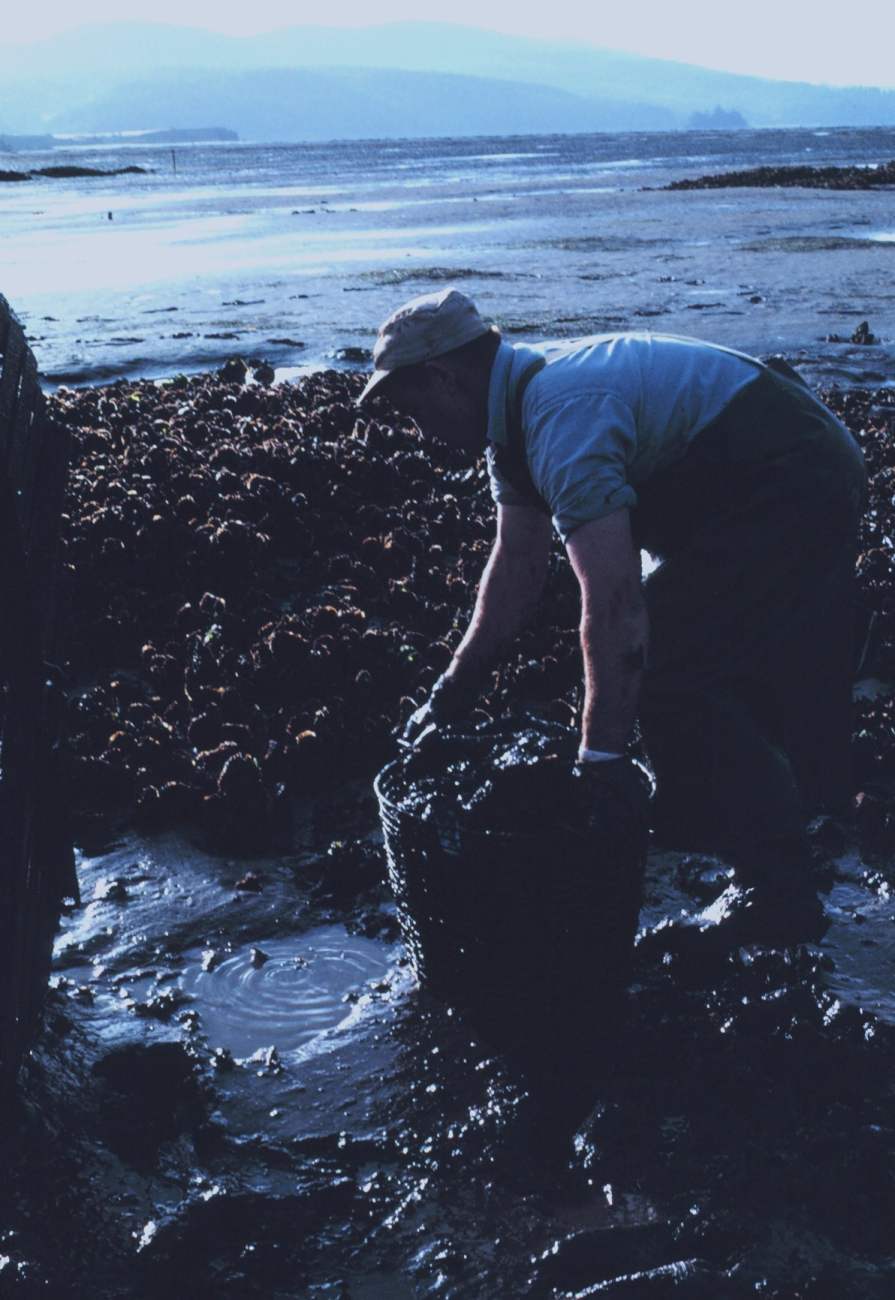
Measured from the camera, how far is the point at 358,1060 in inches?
133

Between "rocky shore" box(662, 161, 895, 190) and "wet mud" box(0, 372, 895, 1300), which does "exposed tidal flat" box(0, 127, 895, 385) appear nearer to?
"rocky shore" box(662, 161, 895, 190)

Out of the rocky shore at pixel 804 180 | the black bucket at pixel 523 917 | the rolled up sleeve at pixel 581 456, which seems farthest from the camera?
the rocky shore at pixel 804 180

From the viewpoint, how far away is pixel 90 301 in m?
18.3

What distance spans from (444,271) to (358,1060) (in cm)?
1814

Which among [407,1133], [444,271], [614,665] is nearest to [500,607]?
[614,665]

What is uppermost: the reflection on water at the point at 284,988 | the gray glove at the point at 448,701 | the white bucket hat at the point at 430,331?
the white bucket hat at the point at 430,331

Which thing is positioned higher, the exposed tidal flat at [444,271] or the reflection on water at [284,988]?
the exposed tidal flat at [444,271]

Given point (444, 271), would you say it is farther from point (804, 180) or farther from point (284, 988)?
point (804, 180)

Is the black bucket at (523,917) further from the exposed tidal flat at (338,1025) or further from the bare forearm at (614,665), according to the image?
the bare forearm at (614,665)

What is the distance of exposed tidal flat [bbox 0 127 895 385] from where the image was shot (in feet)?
46.1

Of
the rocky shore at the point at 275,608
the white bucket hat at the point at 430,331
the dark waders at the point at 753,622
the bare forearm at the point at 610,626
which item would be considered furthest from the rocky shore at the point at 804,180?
the bare forearm at the point at 610,626

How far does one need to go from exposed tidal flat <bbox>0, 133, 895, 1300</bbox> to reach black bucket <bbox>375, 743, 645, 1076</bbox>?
10cm

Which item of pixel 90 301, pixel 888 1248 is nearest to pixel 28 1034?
pixel 888 1248

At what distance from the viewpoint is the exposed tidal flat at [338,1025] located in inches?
107
